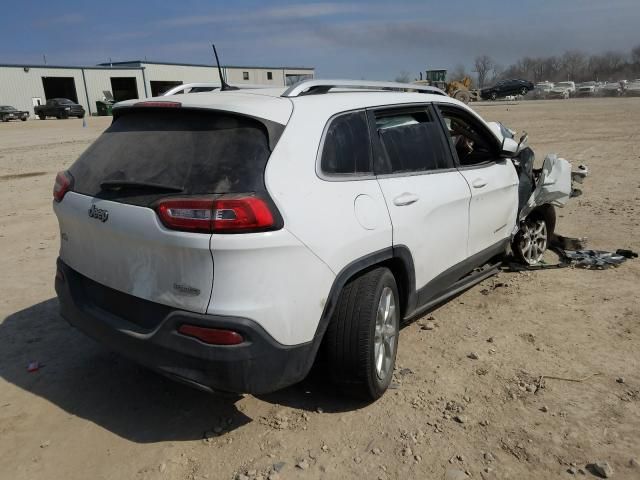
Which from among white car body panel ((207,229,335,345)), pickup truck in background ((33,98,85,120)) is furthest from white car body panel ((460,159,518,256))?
pickup truck in background ((33,98,85,120))

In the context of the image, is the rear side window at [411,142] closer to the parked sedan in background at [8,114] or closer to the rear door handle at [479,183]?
the rear door handle at [479,183]

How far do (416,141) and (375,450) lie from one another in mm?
2058

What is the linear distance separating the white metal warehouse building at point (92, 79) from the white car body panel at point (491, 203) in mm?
43424

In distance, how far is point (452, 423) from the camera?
308 cm

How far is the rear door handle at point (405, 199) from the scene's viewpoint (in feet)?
10.6

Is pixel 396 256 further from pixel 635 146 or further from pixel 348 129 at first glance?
pixel 635 146

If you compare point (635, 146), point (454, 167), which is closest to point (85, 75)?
point (635, 146)

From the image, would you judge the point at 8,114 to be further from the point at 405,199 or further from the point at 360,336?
the point at 360,336

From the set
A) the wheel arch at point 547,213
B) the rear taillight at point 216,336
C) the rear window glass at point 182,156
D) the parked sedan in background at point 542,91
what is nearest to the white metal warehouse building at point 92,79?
the parked sedan in background at point 542,91

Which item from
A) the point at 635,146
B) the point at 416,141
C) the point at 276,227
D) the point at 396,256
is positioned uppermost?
the point at 416,141

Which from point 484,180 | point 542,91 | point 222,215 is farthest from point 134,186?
point 542,91

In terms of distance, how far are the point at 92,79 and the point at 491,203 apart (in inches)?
2389

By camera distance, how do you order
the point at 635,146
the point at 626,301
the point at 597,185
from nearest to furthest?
the point at 626,301
the point at 597,185
the point at 635,146

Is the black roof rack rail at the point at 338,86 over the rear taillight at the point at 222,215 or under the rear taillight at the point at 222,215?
over
